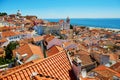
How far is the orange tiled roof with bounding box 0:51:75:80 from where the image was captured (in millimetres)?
7191

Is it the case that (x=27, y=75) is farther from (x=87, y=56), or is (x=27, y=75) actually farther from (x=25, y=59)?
(x=87, y=56)

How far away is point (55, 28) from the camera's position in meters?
71.9

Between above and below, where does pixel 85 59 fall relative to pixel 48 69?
below

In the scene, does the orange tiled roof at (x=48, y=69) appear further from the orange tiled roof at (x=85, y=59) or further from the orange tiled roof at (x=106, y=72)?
the orange tiled roof at (x=85, y=59)

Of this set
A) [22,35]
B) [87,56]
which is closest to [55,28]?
[22,35]

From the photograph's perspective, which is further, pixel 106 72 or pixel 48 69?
pixel 106 72

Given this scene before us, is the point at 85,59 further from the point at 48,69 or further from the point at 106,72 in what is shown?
the point at 48,69

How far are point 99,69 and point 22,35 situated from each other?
34.1m

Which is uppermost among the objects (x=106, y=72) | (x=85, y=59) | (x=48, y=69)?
(x=48, y=69)

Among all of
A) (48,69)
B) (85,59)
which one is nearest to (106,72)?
(85,59)

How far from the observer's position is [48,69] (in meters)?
8.33

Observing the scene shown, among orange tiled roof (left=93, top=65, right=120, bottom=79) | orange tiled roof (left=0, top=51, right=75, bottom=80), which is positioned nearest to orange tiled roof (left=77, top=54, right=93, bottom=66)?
orange tiled roof (left=93, top=65, right=120, bottom=79)

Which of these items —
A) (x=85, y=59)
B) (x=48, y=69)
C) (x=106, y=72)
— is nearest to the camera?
(x=48, y=69)

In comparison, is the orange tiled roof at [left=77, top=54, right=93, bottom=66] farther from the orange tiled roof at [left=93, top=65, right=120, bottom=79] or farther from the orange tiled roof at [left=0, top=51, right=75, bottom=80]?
the orange tiled roof at [left=0, top=51, right=75, bottom=80]
